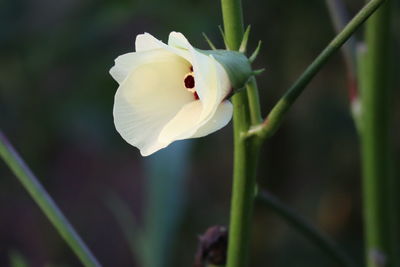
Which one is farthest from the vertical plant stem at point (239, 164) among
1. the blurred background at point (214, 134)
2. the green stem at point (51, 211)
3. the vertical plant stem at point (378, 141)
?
the blurred background at point (214, 134)

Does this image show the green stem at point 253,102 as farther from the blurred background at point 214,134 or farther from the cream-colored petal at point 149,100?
the blurred background at point 214,134

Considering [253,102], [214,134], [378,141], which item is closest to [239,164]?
[253,102]

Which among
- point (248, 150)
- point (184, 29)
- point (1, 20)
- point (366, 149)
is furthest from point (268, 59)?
point (248, 150)

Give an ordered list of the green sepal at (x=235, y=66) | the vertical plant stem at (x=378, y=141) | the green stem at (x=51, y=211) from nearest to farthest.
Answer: the green sepal at (x=235, y=66), the green stem at (x=51, y=211), the vertical plant stem at (x=378, y=141)

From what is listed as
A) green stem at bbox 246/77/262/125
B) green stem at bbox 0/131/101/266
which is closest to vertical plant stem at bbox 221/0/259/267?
green stem at bbox 246/77/262/125

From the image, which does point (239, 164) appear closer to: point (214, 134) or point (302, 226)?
point (302, 226)

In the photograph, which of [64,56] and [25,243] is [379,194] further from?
[25,243]
